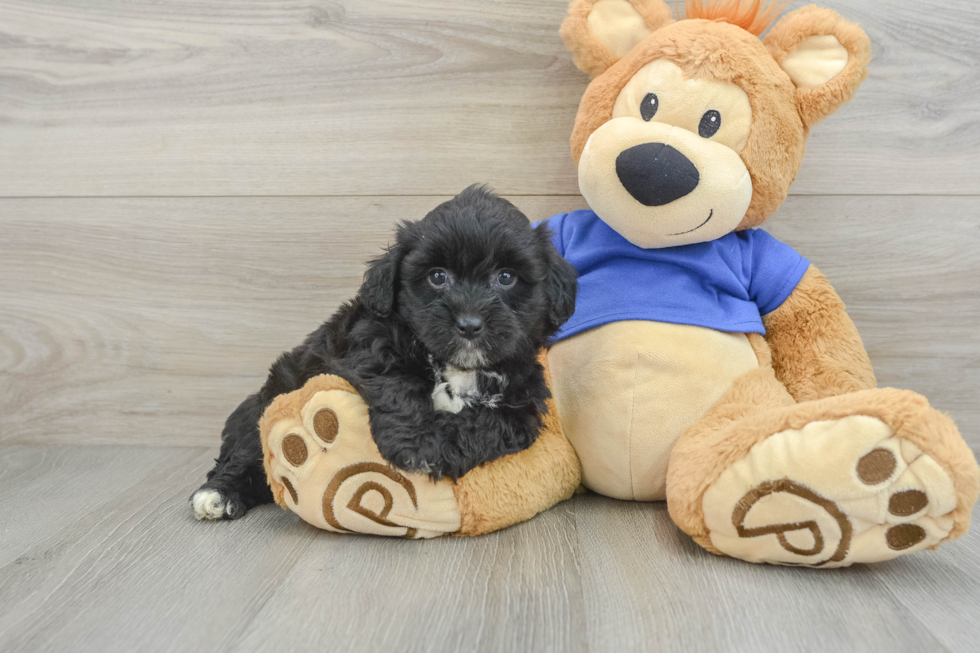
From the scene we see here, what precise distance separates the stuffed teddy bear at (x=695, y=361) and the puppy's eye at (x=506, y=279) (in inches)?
12.4

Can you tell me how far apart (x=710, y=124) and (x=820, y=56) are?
0.31 metres

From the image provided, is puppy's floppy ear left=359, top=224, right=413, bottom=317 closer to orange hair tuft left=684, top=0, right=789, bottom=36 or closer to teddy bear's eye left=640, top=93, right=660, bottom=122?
teddy bear's eye left=640, top=93, right=660, bottom=122

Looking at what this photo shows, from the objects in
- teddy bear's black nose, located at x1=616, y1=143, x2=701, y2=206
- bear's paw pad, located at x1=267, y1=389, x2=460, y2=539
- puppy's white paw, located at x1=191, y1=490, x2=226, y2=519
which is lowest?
puppy's white paw, located at x1=191, y1=490, x2=226, y2=519

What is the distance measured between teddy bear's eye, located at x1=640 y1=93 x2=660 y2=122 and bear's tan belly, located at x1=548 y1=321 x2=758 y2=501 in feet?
1.48

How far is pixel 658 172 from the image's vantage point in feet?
4.46

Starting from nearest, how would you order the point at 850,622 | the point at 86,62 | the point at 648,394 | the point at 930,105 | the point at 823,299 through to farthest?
the point at 850,622 < the point at 648,394 < the point at 823,299 < the point at 930,105 < the point at 86,62

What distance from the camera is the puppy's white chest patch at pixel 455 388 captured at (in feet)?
4.49

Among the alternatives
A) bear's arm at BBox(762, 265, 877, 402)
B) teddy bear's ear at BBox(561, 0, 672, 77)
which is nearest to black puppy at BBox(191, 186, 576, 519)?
teddy bear's ear at BBox(561, 0, 672, 77)

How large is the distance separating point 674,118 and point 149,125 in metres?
1.54

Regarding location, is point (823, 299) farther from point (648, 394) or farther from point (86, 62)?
point (86, 62)

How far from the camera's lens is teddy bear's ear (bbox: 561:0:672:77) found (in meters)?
1.55

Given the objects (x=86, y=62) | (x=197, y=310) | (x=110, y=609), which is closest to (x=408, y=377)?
(x=110, y=609)

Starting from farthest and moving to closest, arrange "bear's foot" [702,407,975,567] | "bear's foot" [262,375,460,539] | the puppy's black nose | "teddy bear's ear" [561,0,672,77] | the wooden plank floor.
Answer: the wooden plank floor
"teddy bear's ear" [561,0,672,77]
"bear's foot" [262,375,460,539]
the puppy's black nose
"bear's foot" [702,407,975,567]

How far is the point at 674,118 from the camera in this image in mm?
1421
